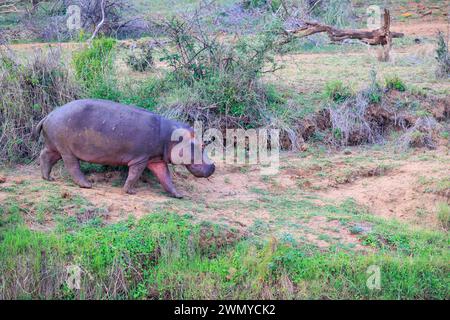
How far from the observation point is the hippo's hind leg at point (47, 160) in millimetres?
7793

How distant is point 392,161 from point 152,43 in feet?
15.9

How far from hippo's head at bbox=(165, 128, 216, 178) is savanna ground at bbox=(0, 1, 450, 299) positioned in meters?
0.29

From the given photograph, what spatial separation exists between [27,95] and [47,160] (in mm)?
1423

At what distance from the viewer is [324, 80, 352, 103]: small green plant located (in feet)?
33.7

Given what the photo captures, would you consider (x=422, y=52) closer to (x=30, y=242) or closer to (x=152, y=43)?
(x=152, y=43)

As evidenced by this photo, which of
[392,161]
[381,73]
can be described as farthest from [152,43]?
[392,161]

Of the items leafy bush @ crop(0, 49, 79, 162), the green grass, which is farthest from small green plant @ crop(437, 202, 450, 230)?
leafy bush @ crop(0, 49, 79, 162)

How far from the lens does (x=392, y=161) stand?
359 inches

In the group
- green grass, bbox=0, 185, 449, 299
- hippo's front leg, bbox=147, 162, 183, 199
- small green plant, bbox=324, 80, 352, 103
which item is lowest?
green grass, bbox=0, 185, 449, 299

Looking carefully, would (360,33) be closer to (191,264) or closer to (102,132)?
(102,132)

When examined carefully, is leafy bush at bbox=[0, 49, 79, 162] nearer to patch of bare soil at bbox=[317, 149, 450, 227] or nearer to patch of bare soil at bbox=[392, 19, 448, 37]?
patch of bare soil at bbox=[317, 149, 450, 227]

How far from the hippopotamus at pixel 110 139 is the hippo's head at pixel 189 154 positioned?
0.02 m

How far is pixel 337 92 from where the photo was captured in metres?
10.3

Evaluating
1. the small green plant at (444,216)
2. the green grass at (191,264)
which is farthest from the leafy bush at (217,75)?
the green grass at (191,264)
